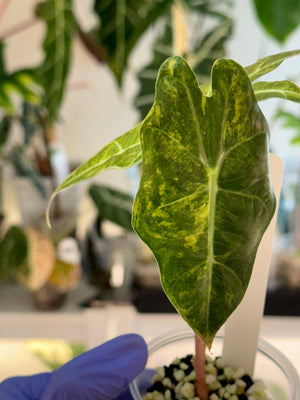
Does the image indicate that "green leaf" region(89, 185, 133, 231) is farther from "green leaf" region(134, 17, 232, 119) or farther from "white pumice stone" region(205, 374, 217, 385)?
"white pumice stone" region(205, 374, 217, 385)

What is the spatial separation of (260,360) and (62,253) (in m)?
0.79

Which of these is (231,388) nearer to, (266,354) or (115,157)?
(266,354)

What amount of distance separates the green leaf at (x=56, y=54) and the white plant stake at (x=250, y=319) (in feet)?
1.91

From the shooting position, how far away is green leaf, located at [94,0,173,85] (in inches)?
29.6

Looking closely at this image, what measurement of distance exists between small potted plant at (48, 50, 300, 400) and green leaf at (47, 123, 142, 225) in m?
0.06

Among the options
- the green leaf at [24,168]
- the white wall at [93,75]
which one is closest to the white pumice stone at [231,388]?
the green leaf at [24,168]

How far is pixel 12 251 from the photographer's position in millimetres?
1019

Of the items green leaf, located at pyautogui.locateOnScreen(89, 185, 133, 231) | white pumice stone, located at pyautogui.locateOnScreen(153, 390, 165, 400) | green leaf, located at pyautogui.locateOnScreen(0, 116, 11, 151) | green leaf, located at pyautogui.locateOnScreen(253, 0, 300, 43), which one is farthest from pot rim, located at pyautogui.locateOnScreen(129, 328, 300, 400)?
green leaf, located at pyautogui.locateOnScreen(0, 116, 11, 151)

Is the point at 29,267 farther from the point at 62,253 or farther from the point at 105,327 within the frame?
the point at 105,327

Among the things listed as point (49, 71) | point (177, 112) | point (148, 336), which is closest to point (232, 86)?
point (177, 112)

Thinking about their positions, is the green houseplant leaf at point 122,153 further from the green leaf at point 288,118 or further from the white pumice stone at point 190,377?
the green leaf at point 288,118

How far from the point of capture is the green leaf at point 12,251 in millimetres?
1014

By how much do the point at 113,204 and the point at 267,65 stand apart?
73cm

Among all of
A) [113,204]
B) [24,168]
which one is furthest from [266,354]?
[24,168]
